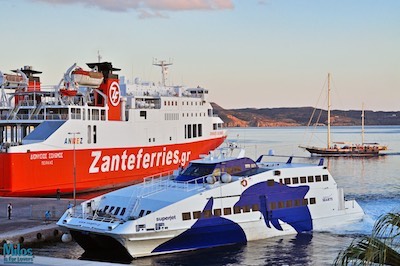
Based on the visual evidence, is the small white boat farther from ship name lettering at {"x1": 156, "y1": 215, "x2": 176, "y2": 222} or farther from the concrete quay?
the concrete quay

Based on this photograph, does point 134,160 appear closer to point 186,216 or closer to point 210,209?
point 210,209

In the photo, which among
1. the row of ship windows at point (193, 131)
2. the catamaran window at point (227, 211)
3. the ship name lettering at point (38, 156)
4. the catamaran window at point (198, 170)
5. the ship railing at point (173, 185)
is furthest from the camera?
the row of ship windows at point (193, 131)

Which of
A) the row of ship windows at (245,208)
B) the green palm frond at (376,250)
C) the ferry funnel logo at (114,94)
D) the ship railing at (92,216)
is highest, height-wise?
the ferry funnel logo at (114,94)

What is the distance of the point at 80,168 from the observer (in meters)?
39.1

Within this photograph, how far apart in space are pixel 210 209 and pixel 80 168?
64.3ft

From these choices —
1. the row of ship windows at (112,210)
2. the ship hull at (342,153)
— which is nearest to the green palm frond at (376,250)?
the row of ship windows at (112,210)

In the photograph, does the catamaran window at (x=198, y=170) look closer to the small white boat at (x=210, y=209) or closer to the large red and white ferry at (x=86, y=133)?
the small white boat at (x=210, y=209)

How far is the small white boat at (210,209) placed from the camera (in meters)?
20.3

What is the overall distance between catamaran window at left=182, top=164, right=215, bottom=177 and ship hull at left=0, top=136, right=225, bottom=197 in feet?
45.1

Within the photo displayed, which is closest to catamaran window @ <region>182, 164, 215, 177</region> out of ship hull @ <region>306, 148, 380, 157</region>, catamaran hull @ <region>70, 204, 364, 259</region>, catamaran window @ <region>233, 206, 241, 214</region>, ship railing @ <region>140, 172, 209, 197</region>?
ship railing @ <region>140, 172, 209, 197</region>

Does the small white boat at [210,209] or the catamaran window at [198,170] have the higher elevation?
the catamaran window at [198,170]

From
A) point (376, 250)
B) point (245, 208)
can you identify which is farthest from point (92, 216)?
point (376, 250)

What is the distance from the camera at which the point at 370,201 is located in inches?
1449

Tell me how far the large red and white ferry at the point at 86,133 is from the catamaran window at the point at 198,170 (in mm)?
14760
